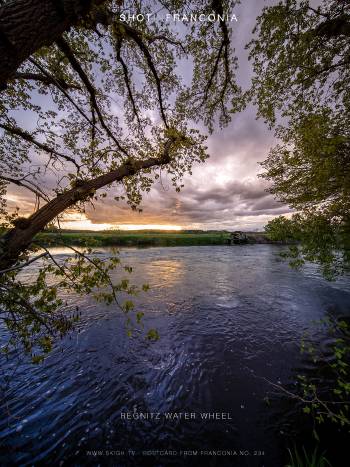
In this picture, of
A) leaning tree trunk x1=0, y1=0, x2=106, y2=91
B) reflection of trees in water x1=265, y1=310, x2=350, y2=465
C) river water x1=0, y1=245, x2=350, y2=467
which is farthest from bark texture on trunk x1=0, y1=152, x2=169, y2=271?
reflection of trees in water x1=265, y1=310, x2=350, y2=465

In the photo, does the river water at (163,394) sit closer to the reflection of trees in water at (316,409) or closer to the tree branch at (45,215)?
the reflection of trees in water at (316,409)

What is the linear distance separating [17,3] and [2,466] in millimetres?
7292

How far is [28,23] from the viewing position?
1876mm

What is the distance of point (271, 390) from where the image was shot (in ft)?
17.0

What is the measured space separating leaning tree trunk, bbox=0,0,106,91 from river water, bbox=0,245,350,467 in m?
6.20

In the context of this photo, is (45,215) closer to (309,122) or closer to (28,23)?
(28,23)

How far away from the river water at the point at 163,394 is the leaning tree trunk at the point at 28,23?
20.3 feet

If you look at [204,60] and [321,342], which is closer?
[204,60]

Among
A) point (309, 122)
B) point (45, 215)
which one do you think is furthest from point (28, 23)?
point (309, 122)

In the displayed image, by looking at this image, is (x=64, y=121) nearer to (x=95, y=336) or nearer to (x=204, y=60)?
(x=204, y=60)

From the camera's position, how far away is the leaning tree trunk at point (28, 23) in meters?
1.82

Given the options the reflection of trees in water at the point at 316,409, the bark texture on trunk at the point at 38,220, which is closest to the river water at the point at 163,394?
the reflection of trees in water at the point at 316,409

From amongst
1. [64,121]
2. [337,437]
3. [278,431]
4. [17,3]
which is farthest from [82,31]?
[337,437]

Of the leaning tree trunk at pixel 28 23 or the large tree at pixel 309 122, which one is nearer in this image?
the leaning tree trunk at pixel 28 23
